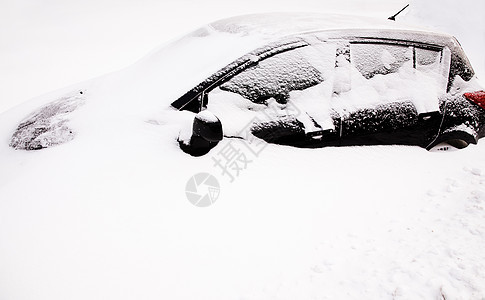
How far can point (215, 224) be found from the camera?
6.24ft

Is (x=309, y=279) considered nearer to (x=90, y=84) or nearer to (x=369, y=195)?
(x=369, y=195)

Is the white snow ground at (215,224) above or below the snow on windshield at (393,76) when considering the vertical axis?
below

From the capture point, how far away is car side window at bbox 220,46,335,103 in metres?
2.19

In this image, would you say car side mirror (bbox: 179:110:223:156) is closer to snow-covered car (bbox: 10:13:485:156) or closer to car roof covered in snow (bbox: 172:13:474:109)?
snow-covered car (bbox: 10:13:485:156)

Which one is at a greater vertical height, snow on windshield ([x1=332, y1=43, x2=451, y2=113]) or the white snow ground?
snow on windshield ([x1=332, y1=43, x2=451, y2=113])

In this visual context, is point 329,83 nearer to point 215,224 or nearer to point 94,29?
point 215,224

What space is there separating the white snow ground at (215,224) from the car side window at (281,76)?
41 centimetres

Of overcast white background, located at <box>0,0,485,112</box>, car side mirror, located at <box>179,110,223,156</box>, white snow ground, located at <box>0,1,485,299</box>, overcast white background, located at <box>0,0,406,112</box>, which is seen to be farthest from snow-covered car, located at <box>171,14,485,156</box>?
overcast white background, located at <box>0,0,406,112</box>

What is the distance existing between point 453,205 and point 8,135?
12.1 feet

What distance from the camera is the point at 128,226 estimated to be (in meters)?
1.71

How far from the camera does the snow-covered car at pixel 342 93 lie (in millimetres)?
2150

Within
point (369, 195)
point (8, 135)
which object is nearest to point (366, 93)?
point (369, 195)

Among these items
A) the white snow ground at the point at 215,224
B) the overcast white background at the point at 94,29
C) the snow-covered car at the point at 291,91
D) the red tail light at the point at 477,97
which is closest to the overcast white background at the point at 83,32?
the overcast white background at the point at 94,29

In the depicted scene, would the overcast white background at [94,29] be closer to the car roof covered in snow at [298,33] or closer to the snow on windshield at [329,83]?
the car roof covered in snow at [298,33]
